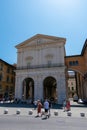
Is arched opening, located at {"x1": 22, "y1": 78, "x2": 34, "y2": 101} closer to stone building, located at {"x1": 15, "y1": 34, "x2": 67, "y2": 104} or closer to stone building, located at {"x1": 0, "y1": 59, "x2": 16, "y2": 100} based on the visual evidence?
stone building, located at {"x1": 15, "y1": 34, "x2": 67, "y2": 104}

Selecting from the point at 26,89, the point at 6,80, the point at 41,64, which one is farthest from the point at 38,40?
the point at 6,80

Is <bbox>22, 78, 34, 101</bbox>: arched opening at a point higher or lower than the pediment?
lower

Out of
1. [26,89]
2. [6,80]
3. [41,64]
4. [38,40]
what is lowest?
[26,89]

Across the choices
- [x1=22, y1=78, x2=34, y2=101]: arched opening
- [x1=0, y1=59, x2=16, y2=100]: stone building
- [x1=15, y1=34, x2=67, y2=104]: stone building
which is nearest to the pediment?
[x1=15, y1=34, x2=67, y2=104]: stone building

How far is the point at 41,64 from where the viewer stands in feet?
117

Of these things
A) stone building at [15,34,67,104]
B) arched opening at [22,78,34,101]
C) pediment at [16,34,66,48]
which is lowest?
arched opening at [22,78,34,101]

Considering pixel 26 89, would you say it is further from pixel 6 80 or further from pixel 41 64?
pixel 6 80

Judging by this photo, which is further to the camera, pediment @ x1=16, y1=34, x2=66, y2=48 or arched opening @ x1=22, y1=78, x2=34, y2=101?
arched opening @ x1=22, y1=78, x2=34, y2=101

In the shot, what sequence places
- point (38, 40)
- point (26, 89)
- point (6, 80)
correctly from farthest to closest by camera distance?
point (6, 80)
point (26, 89)
point (38, 40)

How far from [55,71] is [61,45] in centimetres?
723

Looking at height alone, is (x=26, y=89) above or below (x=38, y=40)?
below

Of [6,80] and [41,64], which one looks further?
[6,80]

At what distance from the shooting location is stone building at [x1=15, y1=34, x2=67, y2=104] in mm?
32875

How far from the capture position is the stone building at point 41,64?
32875mm
